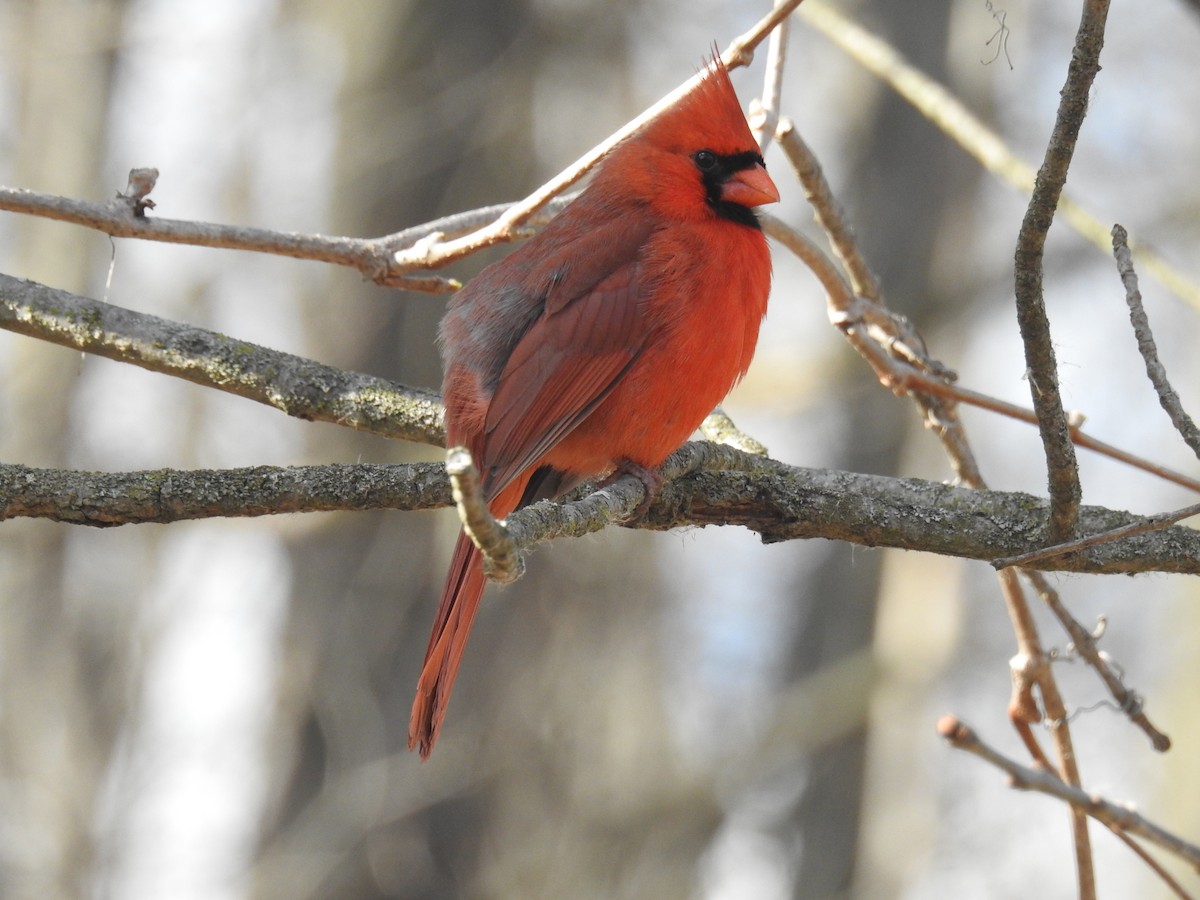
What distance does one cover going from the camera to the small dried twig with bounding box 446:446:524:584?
1.23 meters

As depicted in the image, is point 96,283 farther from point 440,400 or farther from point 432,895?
point 440,400

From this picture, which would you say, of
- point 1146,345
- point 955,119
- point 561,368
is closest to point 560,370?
point 561,368

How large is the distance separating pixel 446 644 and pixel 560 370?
627 millimetres

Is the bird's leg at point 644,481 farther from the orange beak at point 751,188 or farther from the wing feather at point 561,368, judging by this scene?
the orange beak at point 751,188

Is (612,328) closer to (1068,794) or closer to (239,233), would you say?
(239,233)

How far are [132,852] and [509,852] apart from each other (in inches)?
74.1

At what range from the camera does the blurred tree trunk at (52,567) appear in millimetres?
6543

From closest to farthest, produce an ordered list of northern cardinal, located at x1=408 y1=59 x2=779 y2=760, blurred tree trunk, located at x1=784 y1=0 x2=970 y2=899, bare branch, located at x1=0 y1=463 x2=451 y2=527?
bare branch, located at x1=0 y1=463 x2=451 y2=527, northern cardinal, located at x1=408 y1=59 x2=779 y2=760, blurred tree trunk, located at x1=784 y1=0 x2=970 y2=899

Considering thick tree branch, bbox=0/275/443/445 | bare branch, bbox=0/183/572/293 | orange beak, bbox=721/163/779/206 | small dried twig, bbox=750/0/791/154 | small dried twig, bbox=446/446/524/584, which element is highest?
small dried twig, bbox=750/0/791/154

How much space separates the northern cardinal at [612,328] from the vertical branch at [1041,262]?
0.77m

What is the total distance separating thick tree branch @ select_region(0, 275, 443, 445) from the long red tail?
0.33 metres

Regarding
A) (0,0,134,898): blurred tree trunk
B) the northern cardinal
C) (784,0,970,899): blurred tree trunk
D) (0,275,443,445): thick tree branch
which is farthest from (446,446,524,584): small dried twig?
(784,0,970,899): blurred tree trunk

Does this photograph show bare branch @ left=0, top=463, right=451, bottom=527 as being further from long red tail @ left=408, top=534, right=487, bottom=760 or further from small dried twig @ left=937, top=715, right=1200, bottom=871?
small dried twig @ left=937, top=715, right=1200, bottom=871

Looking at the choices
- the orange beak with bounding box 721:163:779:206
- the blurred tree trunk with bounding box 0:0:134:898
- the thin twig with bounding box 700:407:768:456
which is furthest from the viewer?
the blurred tree trunk with bounding box 0:0:134:898
